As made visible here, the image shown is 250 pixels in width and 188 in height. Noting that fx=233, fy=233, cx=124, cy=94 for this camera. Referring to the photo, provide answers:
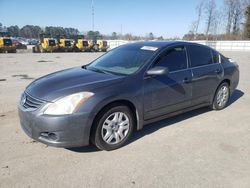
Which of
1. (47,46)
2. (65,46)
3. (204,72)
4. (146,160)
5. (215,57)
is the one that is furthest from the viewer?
(65,46)

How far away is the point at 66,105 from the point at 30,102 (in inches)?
23.4

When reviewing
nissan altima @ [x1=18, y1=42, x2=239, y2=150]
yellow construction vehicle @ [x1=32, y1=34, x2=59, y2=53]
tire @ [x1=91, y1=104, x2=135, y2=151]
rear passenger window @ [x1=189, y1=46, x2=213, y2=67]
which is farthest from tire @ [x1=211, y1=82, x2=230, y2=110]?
yellow construction vehicle @ [x1=32, y1=34, x2=59, y2=53]

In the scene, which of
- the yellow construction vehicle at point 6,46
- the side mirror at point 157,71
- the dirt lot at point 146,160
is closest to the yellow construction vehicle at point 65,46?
the yellow construction vehicle at point 6,46

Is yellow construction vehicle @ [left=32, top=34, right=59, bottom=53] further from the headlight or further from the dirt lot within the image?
the headlight

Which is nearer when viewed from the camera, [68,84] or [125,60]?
[68,84]

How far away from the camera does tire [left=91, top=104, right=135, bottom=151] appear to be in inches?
130

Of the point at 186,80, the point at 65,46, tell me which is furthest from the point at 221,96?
the point at 65,46

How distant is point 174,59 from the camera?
14.0 feet

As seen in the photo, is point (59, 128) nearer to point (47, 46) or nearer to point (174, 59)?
point (174, 59)

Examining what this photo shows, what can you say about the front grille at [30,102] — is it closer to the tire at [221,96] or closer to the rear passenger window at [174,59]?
the rear passenger window at [174,59]

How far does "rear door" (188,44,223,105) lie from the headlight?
7.86ft

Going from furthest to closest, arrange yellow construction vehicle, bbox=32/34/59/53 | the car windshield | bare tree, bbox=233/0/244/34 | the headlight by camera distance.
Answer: bare tree, bbox=233/0/244/34
yellow construction vehicle, bbox=32/34/59/53
the car windshield
the headlight

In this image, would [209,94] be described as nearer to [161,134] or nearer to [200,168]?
[161,134]

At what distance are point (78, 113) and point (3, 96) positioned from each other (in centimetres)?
424
